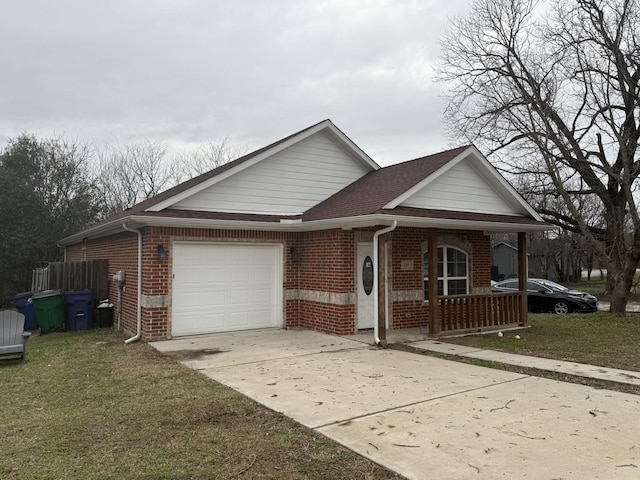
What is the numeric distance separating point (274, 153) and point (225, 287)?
3.45 m

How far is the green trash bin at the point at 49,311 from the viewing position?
11727 mm

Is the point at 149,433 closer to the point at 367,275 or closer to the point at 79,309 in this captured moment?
the point at 367,275

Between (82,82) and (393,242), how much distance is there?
1173 cm

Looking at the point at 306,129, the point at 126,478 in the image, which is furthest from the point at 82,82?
the point at 126,478

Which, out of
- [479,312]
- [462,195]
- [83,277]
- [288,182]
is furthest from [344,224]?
[83,277]

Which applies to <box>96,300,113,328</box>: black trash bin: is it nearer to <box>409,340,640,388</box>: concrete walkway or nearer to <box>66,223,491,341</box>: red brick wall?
<box>66,223,491,341</box>: red brick wall

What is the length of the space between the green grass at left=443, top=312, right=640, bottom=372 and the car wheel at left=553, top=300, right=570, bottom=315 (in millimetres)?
2749

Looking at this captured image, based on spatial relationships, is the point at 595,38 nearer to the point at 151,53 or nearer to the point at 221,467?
the point at 151,53

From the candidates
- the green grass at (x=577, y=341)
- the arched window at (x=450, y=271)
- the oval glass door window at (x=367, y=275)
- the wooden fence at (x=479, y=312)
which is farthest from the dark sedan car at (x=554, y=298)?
the oval glass door window at (x=367, y=275)

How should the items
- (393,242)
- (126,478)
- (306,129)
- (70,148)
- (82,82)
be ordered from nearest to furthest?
(126,478), (393,242), (306,129), (82,82), (70,148)

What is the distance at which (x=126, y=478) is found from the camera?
374 cm

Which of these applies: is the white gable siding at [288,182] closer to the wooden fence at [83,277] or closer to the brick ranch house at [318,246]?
the brick ranch house at [318,246]

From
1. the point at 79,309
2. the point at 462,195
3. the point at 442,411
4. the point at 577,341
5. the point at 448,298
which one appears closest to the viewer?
the point at 442,411

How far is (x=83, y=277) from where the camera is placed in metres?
13.8
